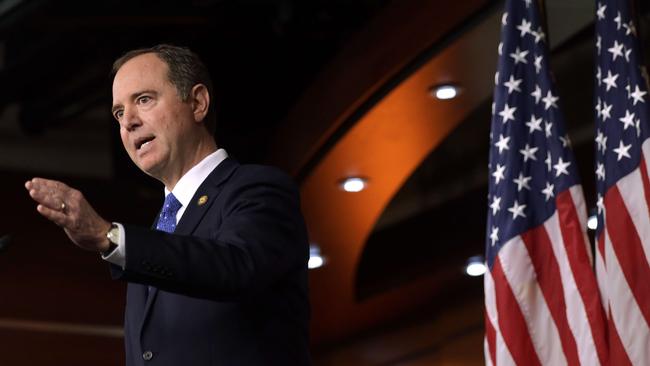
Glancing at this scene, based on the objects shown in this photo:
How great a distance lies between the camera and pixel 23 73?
328 inches

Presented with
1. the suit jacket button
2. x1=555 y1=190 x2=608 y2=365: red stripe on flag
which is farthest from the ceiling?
the suit jacket button

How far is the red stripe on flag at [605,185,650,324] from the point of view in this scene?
4129 mm

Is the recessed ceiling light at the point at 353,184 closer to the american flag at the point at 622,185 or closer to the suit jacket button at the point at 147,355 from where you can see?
the american flag at the point at 622,185

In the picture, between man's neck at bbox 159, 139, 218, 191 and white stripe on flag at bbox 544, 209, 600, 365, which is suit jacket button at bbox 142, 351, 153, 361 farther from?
white stripe on flag at bbox 544, 209, 600, 365

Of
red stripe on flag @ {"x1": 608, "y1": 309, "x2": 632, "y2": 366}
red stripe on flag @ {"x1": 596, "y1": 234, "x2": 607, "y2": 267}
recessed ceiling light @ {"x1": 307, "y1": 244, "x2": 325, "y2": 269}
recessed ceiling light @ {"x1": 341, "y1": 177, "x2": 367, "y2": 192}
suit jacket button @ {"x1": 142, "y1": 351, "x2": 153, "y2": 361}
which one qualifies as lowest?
suit jacket button @ {"x1": 142, "y1": 351, "x2": 153, "y2": 361}

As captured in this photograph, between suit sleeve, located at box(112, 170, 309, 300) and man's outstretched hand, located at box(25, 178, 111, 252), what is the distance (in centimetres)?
10

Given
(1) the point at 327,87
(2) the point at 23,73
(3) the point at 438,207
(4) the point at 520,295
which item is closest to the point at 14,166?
(2) the point at 23,73

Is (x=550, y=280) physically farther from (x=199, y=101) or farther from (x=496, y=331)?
(x=199, y=101)

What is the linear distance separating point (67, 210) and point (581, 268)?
2.64 meters

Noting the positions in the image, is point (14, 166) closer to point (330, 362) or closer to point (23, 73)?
point (23, 73)

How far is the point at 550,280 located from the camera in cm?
434

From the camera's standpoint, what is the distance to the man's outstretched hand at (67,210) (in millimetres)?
1933

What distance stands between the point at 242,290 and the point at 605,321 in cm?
234

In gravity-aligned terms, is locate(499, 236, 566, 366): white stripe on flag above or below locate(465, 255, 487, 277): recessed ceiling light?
below
